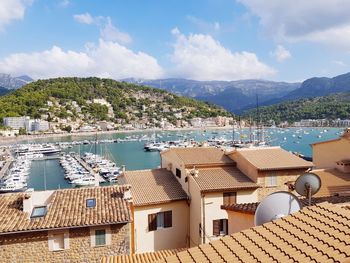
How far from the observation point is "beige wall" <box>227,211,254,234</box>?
472 inches

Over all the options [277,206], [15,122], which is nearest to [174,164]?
[277,206]

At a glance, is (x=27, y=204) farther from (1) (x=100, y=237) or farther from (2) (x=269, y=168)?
(2) (x=269, y=168)

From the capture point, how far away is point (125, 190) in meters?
18.4

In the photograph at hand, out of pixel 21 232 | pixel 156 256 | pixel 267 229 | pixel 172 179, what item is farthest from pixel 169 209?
pixel 267 229

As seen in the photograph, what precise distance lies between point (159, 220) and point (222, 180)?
4.23 meters

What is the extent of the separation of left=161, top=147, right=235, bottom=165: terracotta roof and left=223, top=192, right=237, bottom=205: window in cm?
252

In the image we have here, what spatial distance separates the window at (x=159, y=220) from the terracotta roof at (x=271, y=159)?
228 inches

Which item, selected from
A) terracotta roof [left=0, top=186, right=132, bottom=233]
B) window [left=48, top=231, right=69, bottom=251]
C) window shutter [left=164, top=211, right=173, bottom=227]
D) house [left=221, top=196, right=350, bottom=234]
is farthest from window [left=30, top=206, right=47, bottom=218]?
house [left=221, top=196, right=350, bottom=234]

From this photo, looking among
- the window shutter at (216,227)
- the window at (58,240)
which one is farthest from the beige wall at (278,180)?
the window at (58,240)

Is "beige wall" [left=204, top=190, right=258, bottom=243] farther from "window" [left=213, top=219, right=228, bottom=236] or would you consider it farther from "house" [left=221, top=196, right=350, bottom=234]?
"house" [left=221, top=196, right=350, bottom=234]

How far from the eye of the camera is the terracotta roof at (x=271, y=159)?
2073cm

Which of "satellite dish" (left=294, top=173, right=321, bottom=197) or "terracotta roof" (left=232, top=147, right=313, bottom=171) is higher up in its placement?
"satellite dish" (left=294, top=173, right=321, bottom=197)

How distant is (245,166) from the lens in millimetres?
21484

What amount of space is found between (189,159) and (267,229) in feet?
52.9
